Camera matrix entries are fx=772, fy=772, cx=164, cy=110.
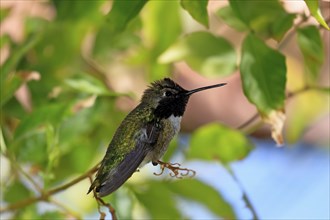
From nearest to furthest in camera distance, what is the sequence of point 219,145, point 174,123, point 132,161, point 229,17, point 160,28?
1. point 132,161
2. point 174,123
3. point 229,17
4. point 219,145
5. point 160,28

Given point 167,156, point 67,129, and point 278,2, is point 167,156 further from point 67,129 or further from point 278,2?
point 278,2

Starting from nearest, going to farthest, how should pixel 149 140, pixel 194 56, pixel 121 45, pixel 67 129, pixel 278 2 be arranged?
pixel 149 140
pixel 278 2
pixel 194 56
pixel 67 129
pixel 121 45

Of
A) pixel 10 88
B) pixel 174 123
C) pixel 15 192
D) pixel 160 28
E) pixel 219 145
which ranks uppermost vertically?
pixel 174 123

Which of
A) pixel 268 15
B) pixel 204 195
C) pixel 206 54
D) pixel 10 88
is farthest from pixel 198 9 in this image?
pixel 204 195

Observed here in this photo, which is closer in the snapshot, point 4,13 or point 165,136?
point 165,136

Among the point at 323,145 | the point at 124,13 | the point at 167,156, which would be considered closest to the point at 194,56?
the point at 167,156

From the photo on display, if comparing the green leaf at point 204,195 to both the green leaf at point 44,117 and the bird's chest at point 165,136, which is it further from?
the bird's chest at point 165,136

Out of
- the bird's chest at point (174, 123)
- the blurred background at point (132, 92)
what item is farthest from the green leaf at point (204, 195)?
the bird's chest at point (174, 123)

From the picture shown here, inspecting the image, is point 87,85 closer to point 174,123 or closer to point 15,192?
point 15,192
